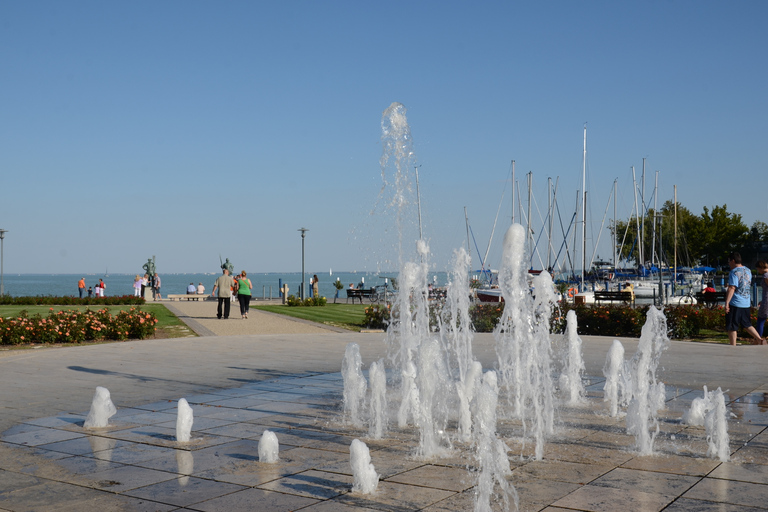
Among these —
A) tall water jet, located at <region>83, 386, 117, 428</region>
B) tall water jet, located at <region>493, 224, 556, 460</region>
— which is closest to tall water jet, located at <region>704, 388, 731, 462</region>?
tall water jet, located at <region>493, 224, 556, 460</region>

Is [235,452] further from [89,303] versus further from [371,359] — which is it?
[89,303]

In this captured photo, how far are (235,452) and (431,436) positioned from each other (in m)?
1.59

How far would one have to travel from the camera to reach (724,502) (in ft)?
13.9

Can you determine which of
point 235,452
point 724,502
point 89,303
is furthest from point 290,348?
point 89,303

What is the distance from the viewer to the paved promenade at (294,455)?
4379 mm

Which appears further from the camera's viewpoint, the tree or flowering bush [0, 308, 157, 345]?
the tree

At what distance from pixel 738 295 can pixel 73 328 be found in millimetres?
13806

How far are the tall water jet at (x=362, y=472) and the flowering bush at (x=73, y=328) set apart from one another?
13.1m

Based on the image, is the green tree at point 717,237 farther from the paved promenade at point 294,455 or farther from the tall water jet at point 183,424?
the tall water jet at point 183,424

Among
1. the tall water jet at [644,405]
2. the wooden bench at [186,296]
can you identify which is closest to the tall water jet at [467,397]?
the tall water jet at [644,405]

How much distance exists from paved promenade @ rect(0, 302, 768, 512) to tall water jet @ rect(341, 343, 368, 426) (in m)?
0.21

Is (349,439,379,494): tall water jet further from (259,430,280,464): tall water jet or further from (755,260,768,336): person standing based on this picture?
(755,260,768,336): person standing

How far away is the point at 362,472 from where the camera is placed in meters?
4.47

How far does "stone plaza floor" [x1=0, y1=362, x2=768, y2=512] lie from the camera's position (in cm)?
433
